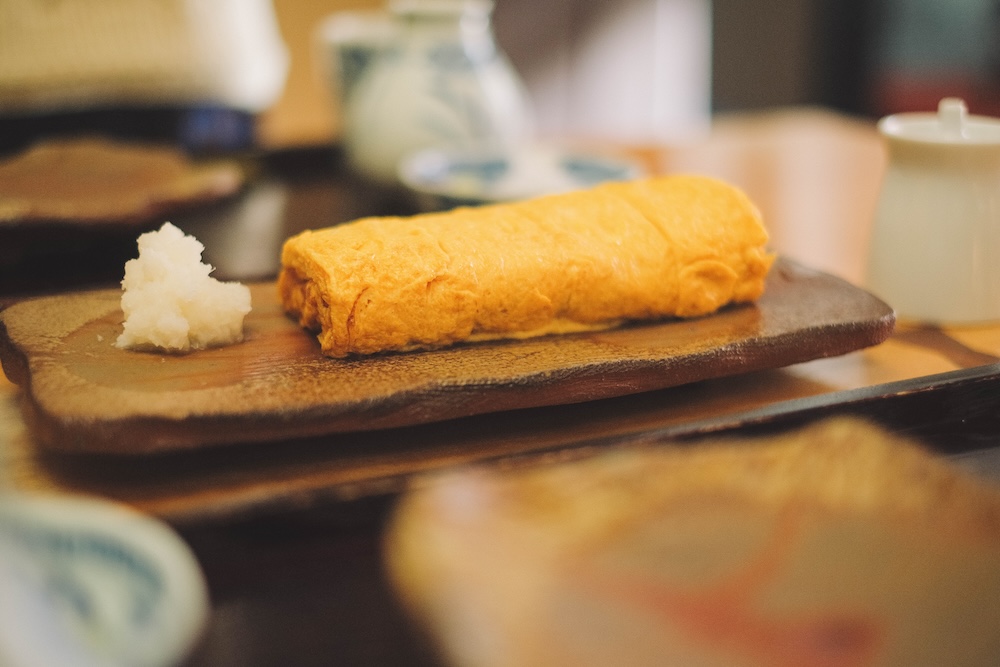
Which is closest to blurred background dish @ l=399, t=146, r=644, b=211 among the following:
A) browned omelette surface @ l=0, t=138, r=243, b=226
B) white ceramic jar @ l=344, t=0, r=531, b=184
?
white ceramic jar @ l=344, t=0, r=531, b=184

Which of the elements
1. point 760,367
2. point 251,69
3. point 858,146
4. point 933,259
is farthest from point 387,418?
point 858,146

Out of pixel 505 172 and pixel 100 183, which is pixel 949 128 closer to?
pixel 505 172

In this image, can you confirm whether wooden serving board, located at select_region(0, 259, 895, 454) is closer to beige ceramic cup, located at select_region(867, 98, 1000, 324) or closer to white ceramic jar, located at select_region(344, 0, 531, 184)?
beige ceramic cup, located at select_region(867, 98, 1000, 324)

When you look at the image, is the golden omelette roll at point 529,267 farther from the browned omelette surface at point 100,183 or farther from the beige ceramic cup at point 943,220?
the browned omelette surface at point 100,183

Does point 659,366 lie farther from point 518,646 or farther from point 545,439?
point 518,646

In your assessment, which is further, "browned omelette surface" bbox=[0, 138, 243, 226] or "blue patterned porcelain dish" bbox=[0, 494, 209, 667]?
"browned omelette surface" bbox=[0, 138, 243, 226]

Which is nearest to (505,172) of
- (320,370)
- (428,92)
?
(428,92)
